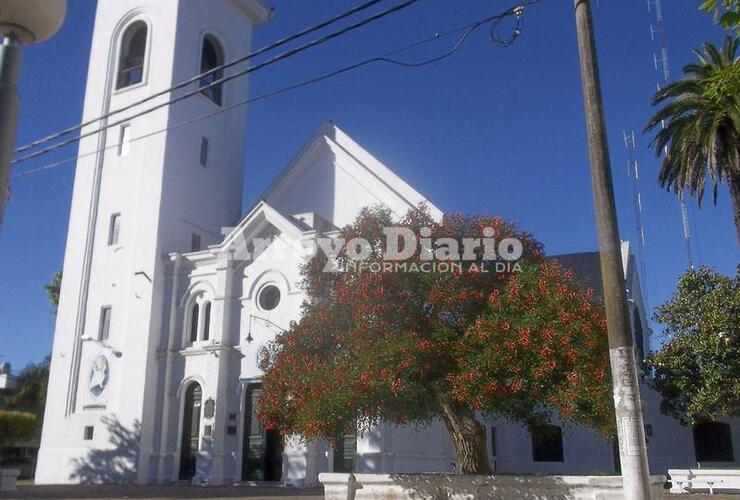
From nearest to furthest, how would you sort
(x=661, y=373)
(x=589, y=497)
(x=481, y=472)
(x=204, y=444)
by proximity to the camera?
(x=589, y=497) < (x=481, y=472) < (x=204, y=444) < (x=661, y=373)

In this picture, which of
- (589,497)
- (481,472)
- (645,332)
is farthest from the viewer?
(645,332)

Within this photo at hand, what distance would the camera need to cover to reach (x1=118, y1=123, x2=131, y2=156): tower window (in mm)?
30891

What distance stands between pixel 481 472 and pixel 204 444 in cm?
1314

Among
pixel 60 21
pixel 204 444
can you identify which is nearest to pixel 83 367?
pixel 204 444

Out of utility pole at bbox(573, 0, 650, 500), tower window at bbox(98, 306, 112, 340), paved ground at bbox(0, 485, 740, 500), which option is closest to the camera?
utility pole at bbox(573, 0, 650, 500)

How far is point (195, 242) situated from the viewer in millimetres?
30547

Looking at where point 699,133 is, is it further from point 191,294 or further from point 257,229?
point 191,294

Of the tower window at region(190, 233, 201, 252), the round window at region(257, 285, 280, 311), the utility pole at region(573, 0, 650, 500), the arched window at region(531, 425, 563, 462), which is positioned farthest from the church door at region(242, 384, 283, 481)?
the utility pole at region(573, 0, 650, 500)

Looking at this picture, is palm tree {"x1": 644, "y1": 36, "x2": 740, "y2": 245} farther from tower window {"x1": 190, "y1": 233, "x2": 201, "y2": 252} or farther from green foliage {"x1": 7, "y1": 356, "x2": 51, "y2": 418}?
green foliage {"x1": 7, "y1": 356, "x2": 51, "y2": 418}

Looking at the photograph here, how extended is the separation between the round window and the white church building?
49 millimetres

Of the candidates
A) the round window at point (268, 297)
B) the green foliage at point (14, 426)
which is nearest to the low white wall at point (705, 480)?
the round window at point (268, 297)

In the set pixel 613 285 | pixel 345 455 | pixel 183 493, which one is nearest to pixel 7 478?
pixel 183 493

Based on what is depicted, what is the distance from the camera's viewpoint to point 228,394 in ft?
86.9

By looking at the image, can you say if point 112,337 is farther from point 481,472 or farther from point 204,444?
point 481,472
